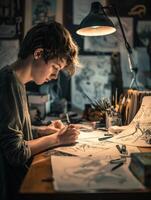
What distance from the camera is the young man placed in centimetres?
121

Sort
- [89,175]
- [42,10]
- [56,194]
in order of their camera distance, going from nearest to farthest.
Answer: [56,194] < [89,175] < [42,10]

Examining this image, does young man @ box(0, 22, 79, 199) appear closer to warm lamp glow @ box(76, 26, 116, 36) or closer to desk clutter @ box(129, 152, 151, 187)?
desk clutter @ box(129, 152, 151, 187)

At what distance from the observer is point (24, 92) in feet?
4.64

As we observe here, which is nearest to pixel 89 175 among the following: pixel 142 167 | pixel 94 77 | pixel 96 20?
pixel 142 167

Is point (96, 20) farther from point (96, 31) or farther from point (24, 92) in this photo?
point (24, 92)

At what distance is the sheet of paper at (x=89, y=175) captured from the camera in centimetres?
91

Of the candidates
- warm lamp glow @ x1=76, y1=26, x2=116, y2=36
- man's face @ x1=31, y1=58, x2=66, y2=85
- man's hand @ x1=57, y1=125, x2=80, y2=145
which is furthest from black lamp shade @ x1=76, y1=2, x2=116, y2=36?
man's hand @ x1=57, y1=125, x2=80, y2=145

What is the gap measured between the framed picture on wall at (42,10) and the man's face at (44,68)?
Answer: 1.18 meters

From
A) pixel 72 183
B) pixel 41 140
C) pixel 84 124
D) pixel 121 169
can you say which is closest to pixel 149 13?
pixel 84 124

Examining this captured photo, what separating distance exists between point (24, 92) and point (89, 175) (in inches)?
21.5

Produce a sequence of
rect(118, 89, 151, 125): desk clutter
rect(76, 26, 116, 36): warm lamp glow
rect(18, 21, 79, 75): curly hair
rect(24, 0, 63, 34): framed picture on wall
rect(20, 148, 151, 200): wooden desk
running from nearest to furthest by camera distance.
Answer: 1. rect(20, 148, 151, 200): wooden desk
2. rect(18, 21, 79, 75): curly hair
3. rect(118, 89, 151, 125): desk clutter
4. rect(76, 26, 116, 36): warm lamp glow
5. rect(24, 0, 63, 34): framed picture on wall

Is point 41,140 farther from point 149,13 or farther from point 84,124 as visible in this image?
point 149,13

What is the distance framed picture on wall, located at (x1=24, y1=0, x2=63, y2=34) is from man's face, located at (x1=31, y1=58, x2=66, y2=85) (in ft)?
Answer: 3.88

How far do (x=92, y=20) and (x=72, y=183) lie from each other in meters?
1.20
